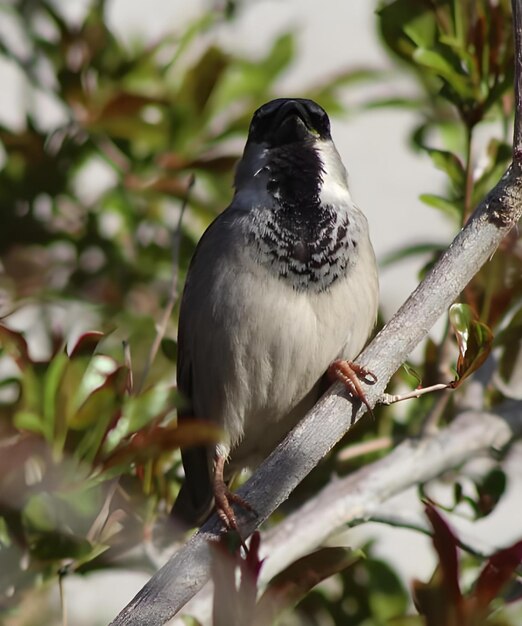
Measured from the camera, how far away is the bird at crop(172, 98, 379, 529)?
234 centimetres

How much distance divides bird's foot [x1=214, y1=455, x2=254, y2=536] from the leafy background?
0.40 ft

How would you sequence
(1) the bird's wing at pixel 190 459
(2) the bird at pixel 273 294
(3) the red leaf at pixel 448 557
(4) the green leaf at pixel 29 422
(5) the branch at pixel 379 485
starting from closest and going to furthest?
(3) the red leaf at pixel 448 557 → (4) the green leaf at pixel 29 422 → (5) the branch at pixel 379 485 → (2) the bird at pixel 273 294 → (1) the bird's wing at pixel 190 459

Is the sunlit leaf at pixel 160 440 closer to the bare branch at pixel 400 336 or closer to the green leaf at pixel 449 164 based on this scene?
the bare branch at pixel 400 336

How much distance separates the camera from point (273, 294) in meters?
2.32

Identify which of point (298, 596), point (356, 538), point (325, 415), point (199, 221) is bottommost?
point (356, 538)

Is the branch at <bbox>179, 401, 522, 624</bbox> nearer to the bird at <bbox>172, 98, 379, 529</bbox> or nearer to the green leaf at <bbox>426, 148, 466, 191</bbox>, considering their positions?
the bird at <bbox>172, 98, 379, 529</bbox>

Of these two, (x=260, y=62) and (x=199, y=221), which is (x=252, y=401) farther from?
(x=260, y=62)

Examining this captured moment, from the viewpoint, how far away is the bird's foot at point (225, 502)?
1811mm

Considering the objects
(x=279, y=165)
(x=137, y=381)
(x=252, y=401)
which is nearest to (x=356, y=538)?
(x=252, y=401)

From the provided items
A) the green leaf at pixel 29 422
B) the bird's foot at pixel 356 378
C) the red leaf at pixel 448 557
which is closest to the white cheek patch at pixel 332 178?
the bird's foot at pixel 356 378

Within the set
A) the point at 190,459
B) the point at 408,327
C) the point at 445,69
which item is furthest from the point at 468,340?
the point at 190,459

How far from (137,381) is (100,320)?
368mm

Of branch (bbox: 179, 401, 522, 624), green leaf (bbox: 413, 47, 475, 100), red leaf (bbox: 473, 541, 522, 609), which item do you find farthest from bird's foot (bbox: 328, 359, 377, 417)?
green leaf (bbox: 413, 47, 475, 100)

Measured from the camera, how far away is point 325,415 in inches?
73.4
